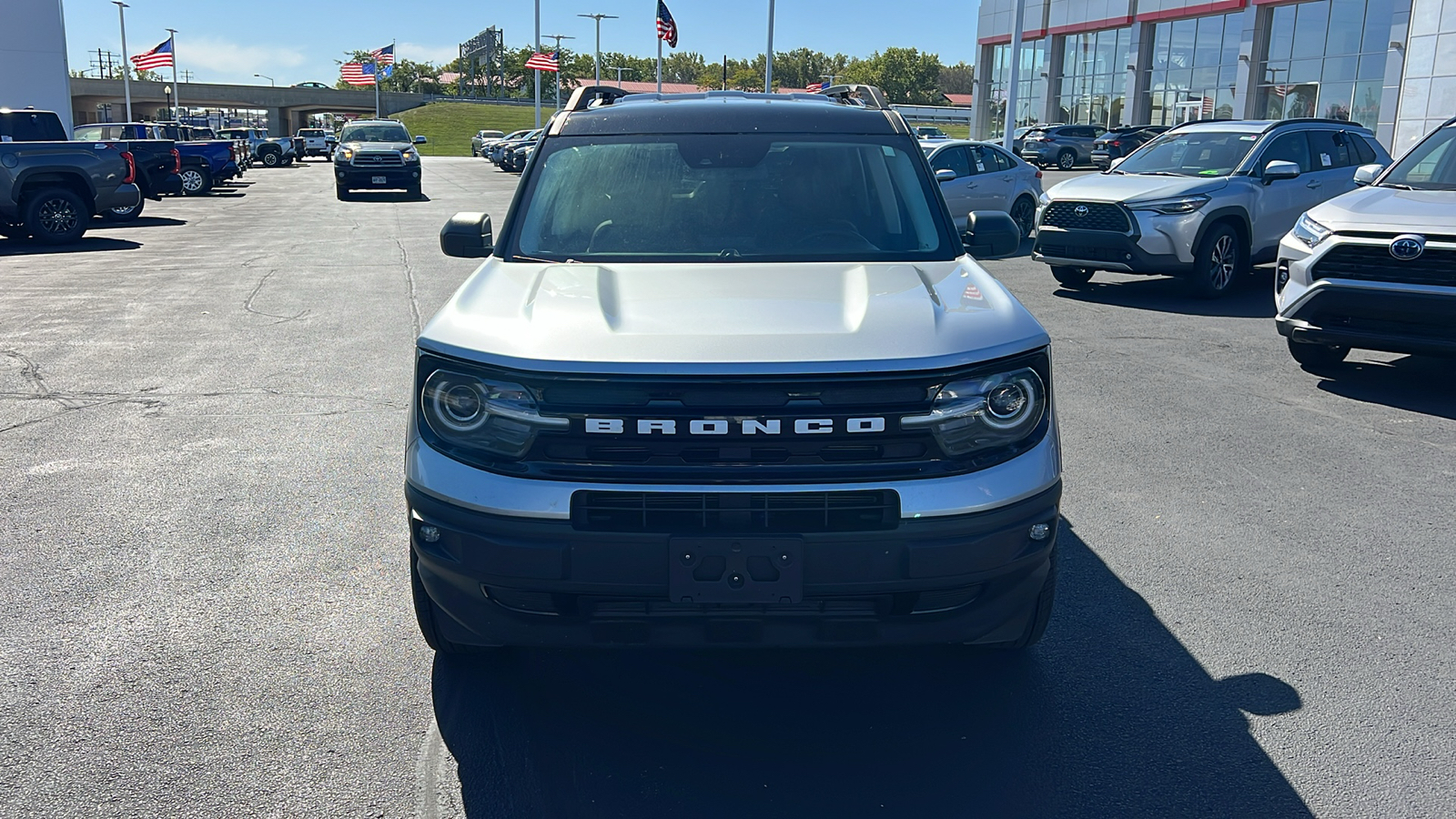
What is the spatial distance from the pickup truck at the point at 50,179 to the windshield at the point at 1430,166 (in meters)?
17.1

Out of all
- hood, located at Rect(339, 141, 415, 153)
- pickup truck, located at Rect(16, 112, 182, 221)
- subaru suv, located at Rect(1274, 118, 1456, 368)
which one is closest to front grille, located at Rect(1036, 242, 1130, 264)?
subaru suv, located at Rect(1274, 118, 1456, 368)

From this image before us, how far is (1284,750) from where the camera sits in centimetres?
319

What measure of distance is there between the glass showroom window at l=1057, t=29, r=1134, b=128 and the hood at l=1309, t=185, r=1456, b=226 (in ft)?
136

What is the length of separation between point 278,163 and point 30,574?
53.6 m

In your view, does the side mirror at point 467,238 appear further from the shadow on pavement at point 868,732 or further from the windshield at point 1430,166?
the windshield at point 1430,166

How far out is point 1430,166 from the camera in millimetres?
8328

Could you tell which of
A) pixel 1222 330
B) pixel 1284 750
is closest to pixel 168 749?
pixel 1284 750

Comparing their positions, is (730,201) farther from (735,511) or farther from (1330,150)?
(1330,150)

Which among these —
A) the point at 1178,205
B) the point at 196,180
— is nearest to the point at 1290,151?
the point at 1178,205

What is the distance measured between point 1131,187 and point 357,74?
55.5 m

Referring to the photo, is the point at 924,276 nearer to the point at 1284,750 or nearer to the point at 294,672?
the point at 1284,750

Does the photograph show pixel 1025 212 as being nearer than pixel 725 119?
No

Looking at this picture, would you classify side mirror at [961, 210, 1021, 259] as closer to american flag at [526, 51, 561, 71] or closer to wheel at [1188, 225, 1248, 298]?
wheel at [1188, 225, 1248, 298]

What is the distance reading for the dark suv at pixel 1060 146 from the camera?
40531 mm
